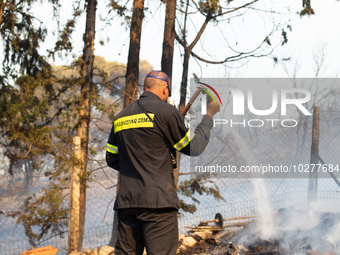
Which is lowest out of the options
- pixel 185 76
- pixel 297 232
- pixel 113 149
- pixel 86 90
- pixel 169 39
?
pixel 297 232

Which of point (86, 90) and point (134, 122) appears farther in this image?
point (86, 90)

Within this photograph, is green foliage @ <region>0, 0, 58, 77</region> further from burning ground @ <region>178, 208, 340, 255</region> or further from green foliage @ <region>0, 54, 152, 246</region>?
burning ground @ <region>178, 208, 340, 255</region>

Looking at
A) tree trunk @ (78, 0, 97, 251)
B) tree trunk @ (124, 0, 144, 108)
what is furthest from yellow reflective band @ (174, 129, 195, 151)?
tree trunk @ (124, 0, 144, 108)

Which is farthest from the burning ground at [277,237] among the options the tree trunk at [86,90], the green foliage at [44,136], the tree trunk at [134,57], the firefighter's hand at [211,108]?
the firefighter's hand at [211,108]

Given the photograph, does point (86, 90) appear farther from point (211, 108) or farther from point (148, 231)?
point (148, 231)

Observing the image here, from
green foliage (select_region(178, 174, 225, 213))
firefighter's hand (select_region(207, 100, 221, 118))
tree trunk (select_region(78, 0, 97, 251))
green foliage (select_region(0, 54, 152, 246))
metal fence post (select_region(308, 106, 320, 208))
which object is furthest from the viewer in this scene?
green foliage (select_region(178, 174, 225, 213))

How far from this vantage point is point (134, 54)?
723 centimetres

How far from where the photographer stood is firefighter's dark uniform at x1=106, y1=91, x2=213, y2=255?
222cm

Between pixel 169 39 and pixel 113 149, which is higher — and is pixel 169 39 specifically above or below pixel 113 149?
above

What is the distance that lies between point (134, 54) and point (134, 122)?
521 centimetres

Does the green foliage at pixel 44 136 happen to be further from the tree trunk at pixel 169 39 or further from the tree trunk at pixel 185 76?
the tree trunk at pixel 185 76

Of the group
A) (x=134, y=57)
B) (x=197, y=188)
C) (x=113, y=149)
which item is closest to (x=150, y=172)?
(x=113, y=149)

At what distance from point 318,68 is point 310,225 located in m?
13.5

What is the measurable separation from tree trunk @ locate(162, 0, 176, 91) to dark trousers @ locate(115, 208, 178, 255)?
5.10 metres
